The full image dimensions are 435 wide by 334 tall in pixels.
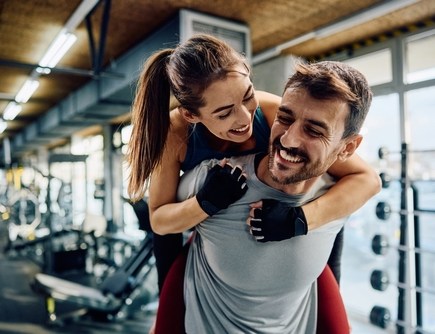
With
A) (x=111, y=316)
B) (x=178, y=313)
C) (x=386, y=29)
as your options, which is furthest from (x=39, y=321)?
(x=386, y=29)

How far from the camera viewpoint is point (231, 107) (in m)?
1.20

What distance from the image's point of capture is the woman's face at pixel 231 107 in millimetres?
1170

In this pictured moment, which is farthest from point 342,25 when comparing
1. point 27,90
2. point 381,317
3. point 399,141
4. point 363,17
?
point 27,90

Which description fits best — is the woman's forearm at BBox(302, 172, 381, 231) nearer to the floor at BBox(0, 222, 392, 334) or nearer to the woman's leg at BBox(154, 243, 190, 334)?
the woman's leg at BBox(154, 243, 190, 334)

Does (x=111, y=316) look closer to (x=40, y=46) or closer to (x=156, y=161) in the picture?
(x=40, y=46)

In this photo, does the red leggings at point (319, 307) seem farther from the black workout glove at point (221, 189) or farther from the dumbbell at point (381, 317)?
the dumbbell at point (381, 317)

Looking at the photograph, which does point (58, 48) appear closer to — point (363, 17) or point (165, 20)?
point (165, 20)

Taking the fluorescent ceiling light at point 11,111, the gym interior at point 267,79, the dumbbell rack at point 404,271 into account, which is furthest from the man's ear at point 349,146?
the fluorescent ceiling light at point 11,111

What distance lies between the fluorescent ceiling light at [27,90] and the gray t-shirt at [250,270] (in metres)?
6.17

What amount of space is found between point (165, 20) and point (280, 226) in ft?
11.3

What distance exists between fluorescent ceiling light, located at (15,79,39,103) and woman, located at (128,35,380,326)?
19.4 feet

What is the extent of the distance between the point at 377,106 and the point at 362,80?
12.9 ft

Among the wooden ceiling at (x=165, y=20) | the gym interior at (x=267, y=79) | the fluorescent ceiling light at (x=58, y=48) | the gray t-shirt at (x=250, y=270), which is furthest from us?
the fluorescent ceiling light at (x=58, y=48)

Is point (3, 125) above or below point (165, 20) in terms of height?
below
